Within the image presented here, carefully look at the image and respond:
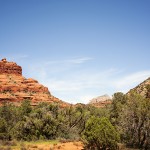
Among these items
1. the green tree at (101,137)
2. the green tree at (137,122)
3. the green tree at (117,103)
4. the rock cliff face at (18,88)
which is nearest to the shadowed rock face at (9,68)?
the rock cliff face at (18,88)

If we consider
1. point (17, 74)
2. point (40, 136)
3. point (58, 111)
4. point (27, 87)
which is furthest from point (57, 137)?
point (17, 74)

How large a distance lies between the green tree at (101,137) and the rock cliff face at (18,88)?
74104 mm

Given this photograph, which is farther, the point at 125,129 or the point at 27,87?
the point at 27,87

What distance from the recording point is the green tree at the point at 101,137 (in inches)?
822

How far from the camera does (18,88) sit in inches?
4222

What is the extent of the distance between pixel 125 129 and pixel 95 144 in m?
4.85

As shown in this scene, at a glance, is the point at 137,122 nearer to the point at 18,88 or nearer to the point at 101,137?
the point at 101,137

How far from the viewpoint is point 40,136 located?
30125mm

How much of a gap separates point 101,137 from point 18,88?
9064 centimetres

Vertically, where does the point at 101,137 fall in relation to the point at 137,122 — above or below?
below

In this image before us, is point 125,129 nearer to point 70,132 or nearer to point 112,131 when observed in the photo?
point 112,131

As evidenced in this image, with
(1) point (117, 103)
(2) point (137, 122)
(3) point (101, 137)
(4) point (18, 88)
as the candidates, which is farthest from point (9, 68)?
(3) point (101, 137)

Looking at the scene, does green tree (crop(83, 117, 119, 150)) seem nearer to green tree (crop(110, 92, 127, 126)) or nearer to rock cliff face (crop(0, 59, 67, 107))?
green tree (crop(110, 92, 127, 126))

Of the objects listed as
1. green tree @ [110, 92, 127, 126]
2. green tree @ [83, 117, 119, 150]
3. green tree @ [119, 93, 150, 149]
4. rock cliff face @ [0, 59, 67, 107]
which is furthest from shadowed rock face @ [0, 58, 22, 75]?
green tree @ [83, 117, 119, 150]
